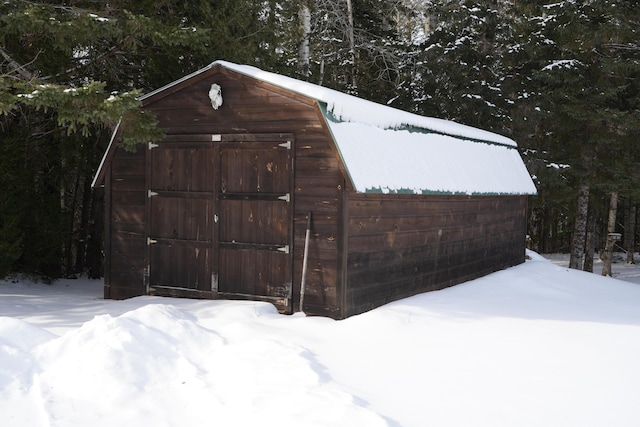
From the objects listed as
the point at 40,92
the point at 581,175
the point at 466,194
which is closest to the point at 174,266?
the point at 40,92

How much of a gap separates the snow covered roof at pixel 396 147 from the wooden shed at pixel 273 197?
3 centimetres

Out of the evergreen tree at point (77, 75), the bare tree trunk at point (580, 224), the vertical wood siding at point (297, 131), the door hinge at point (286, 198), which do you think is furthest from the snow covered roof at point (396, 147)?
the bare tree trunk at point (580, 224)

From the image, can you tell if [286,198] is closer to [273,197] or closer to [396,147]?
[273,197]

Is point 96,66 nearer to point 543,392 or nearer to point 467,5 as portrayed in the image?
point 543,392

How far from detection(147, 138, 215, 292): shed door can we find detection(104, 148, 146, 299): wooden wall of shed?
0.21 meters

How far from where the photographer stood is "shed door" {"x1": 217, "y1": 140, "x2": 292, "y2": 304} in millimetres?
8711

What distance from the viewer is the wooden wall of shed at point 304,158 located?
8.34 metres

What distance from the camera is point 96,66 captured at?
12008 millimetres

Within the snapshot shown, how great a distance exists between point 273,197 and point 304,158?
695mm

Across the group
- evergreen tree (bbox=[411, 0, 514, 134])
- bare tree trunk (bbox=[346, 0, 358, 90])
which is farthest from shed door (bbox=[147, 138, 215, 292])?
evergreen tree (bbox=[411, 0, 514, 134])

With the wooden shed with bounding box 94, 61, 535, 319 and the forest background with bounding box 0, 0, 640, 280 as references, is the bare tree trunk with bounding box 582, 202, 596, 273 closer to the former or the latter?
the forest background with bounding box 0, 0, 640, 280

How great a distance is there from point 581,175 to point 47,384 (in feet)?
54.0

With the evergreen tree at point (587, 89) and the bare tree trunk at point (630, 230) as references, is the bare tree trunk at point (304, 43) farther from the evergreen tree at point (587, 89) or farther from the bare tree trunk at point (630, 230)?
the bare tree trunk at point (630, 230)

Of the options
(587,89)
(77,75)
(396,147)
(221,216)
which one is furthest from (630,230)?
(77,75)
